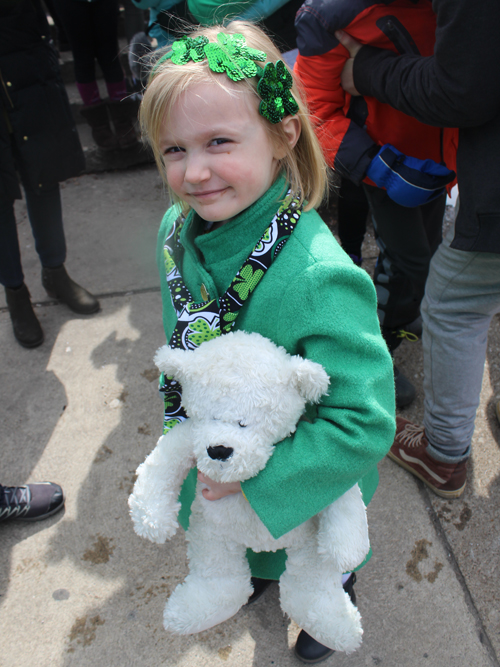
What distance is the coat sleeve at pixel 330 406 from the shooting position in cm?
101

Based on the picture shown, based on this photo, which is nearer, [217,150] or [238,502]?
[217,150]

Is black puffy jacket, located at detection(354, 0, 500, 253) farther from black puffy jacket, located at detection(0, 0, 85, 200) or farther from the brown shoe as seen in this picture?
black puffy jacket, located at detection(0, 0, 85, 200)

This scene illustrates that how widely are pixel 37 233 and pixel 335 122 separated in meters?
1.78

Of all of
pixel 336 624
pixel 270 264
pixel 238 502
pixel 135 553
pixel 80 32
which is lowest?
pixel 135 553

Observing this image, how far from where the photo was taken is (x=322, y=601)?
1191mm

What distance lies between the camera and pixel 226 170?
1062 millimetres

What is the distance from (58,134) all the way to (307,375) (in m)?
2.19

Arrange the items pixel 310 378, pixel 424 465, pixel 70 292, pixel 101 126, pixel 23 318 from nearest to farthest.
Answer: pixel 310 378 → pixel 424 465 → pixel 23 318 → pixel 70 292 → pixel 101 126

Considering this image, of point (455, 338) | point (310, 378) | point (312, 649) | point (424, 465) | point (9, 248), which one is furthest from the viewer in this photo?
point (9, 248)

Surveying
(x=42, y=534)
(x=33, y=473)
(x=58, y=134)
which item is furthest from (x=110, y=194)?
(x=42, y=534)

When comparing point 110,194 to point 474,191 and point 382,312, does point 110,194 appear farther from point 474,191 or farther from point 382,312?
point 474,191

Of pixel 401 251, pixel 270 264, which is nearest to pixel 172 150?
pixel 270 264

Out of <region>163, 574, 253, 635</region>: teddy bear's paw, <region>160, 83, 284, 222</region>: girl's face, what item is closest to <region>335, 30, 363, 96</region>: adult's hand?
<region>160, 83, 284, 222</region>: girl's face

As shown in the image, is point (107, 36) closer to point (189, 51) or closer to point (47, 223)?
point (47, 223)
